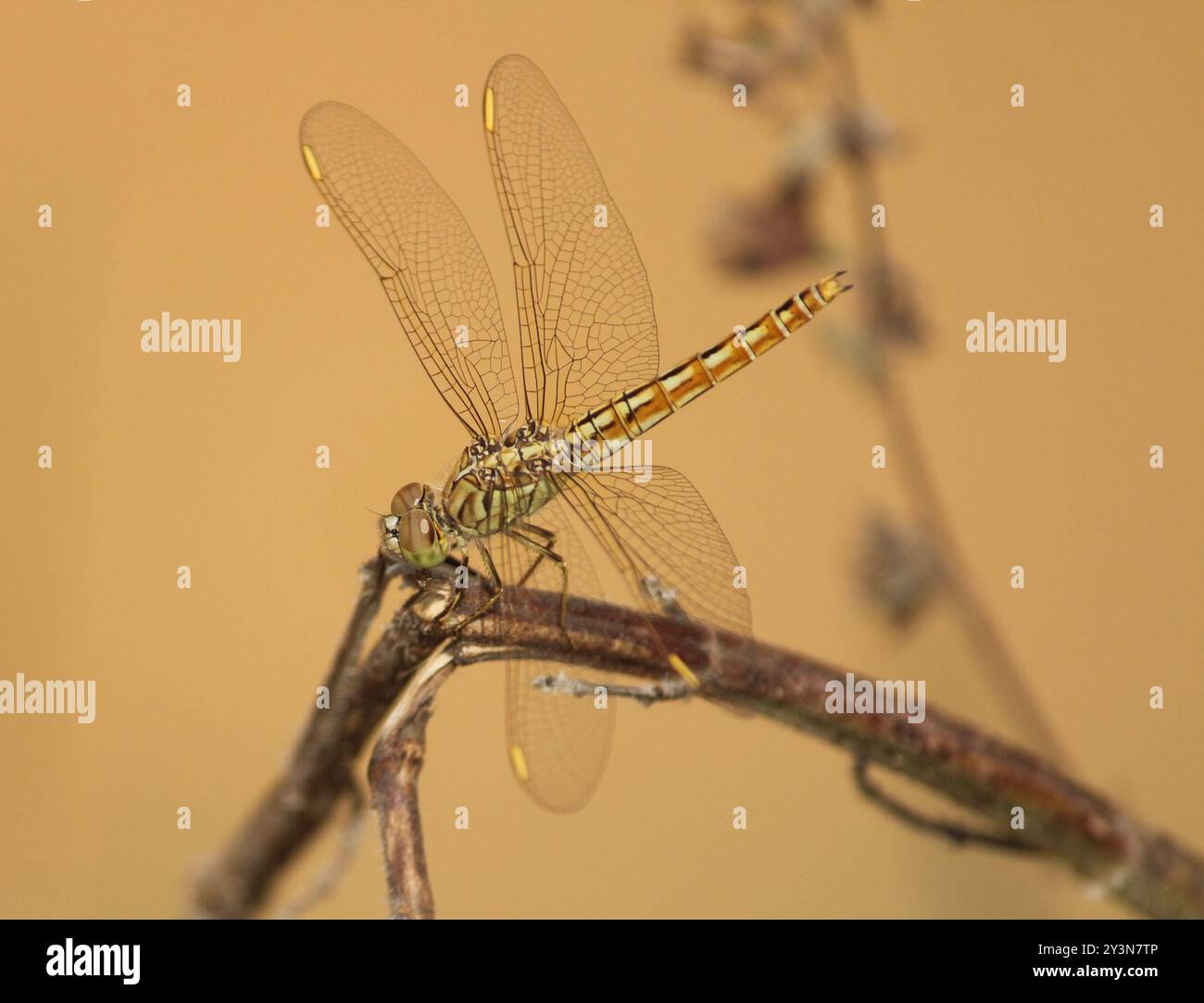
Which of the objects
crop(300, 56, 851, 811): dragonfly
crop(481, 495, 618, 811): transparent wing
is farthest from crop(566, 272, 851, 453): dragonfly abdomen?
crop(481, 495, 618, 811): transparent wing

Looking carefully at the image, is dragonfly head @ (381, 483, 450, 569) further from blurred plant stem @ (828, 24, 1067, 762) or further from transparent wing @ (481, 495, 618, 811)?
blurred plant stem @ (828, 24, 1067, 762)

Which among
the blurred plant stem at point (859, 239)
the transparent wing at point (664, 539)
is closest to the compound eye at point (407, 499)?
the transparent wing at point (664, 539)

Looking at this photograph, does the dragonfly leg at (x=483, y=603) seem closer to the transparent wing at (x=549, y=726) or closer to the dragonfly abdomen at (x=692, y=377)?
the transparent wing at (x=549, y=726)

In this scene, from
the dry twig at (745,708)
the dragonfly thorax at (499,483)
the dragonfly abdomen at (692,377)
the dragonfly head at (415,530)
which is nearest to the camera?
the dry twig at (745,708)

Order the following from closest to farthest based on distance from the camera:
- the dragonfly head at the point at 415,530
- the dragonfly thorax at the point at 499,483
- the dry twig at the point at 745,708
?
the dry twig at the point at 745,708, the dragonfly head at the point at 415,530, the dragonfly thorax at the point at 499,483

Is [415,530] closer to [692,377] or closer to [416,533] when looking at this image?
[416,533]
